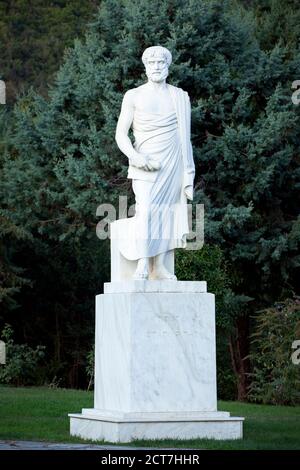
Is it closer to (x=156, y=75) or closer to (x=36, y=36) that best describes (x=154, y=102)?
(x=156, y=75)

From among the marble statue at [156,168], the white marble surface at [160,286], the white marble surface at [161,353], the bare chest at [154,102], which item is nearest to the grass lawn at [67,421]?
the white marble surface at [161,353]

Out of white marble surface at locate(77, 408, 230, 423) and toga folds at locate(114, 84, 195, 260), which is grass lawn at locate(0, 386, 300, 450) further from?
toga folds at locate(114, 84, 195, 260)

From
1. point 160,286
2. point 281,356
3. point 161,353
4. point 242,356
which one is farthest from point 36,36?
point 161,353

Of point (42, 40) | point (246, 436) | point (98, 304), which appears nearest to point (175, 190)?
point (98, 304)

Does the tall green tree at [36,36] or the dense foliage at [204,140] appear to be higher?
the tall green tree at [36,36]

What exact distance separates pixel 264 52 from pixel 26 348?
350 inches

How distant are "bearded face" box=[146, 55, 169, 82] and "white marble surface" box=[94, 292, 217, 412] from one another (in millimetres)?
2633

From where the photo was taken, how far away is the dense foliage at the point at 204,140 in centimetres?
2467

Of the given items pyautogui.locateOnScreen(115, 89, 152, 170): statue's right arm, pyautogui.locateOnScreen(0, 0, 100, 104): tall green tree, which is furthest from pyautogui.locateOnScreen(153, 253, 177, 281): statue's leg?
pyautogui.locateOnScreen(0, 0, 100, 104): tall green tree

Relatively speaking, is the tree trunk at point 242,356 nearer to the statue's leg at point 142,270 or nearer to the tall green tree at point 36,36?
the tall green tree at point 36,36

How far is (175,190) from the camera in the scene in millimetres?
14047

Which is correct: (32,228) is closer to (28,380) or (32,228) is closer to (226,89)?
(28,380)

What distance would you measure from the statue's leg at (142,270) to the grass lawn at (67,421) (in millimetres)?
2003

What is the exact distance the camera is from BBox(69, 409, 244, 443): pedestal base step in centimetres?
1305
